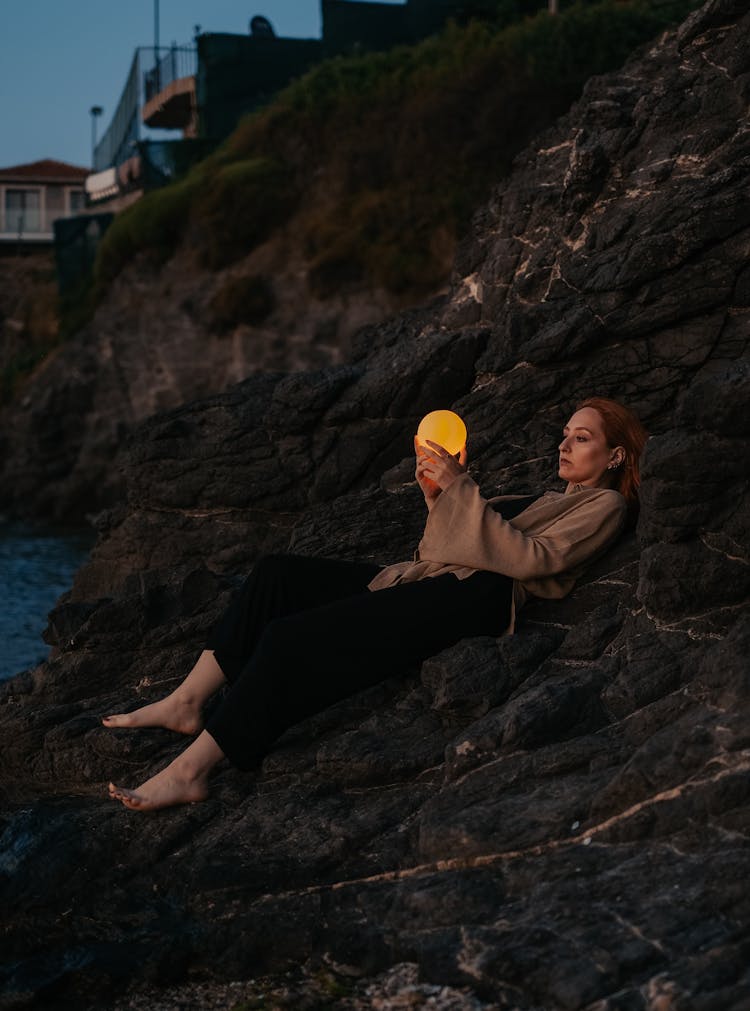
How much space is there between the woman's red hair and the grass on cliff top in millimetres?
21238

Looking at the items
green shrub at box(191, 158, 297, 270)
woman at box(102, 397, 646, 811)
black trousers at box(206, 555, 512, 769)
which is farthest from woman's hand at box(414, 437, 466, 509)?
green shrub at box(191, 158, 297, 270)

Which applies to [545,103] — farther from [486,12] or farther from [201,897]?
[201,897]

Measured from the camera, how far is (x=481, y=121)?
27.8 metres

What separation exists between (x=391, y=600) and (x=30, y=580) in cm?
1555

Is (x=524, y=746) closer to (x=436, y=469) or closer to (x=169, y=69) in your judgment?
(x=436, y=469)

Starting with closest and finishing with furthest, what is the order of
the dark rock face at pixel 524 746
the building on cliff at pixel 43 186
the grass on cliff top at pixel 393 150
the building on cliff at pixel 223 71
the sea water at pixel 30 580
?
the dark rock face at pixel 524 746, the sea water at pixel 30 580, the grass on cliff top at pixel 393 150, the building on cliff at pixel 223 71, the building on cliff at pixel 43 186

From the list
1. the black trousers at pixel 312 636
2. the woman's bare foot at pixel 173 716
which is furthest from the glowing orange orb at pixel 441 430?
the woman's bare foot at pixel 173 716

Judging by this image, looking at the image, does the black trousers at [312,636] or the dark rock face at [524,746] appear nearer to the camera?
the dark rock face at [524,746]

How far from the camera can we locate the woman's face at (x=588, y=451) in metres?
6.18

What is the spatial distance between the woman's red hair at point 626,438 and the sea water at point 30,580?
775 centimetres

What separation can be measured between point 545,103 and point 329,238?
5.23 m

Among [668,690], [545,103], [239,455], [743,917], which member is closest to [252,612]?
[668,690]

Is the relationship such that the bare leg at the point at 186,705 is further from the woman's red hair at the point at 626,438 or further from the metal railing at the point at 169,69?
the metal railing at the point at 169,69

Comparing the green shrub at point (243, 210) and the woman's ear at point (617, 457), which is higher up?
the green shrub at point (243, 210)
